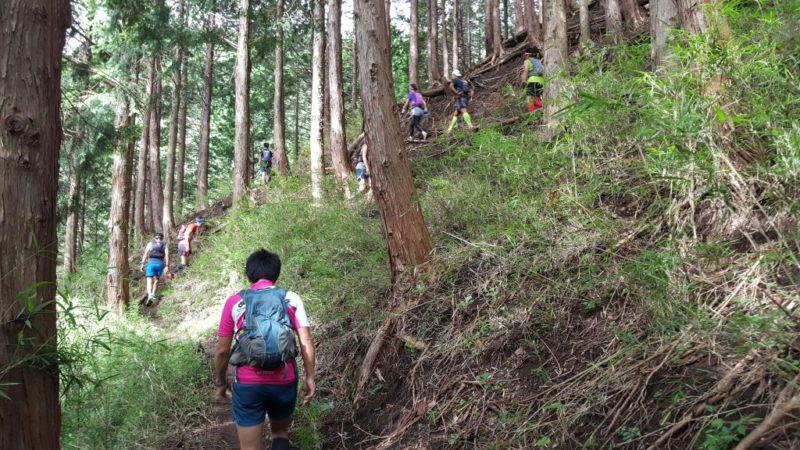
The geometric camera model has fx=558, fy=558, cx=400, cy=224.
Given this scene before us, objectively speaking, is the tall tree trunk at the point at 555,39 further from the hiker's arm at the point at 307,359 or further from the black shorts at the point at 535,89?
the hiker's arm at the point at 307,359

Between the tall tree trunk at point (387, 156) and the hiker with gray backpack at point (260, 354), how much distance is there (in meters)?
1.79

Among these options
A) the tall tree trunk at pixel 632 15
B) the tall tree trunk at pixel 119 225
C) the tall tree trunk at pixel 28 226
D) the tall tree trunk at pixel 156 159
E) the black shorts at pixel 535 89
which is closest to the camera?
the tall tree trunk at pixel 28 226

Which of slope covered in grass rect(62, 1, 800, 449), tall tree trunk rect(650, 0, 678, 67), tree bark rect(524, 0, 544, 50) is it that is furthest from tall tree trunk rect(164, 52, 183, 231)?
tall tree trunk rect(650, 0, 678, 67)

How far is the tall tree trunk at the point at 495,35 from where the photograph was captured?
1895cm

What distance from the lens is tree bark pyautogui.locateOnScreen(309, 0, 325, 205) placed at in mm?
12163

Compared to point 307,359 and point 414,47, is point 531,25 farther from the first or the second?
point 307,359

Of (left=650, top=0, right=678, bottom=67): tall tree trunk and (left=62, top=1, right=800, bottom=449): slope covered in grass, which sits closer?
(left=62, top=1, right=800, bottom=449): slope covered in grass

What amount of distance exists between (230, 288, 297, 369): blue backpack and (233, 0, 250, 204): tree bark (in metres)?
12.0

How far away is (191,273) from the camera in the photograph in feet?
45.9

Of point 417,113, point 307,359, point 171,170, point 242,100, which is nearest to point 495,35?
point 417,113

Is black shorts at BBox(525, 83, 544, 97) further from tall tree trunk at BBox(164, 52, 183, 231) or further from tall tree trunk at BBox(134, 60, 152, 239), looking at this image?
tall tree trunk at BBox(164, 52, 183, 231)

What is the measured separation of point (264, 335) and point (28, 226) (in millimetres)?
1578

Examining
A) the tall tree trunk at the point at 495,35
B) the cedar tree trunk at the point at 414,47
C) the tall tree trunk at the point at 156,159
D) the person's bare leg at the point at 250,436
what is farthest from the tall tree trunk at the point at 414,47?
the person's bare leg at the point at 250,436

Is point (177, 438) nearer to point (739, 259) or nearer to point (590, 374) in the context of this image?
point (590, 374)
